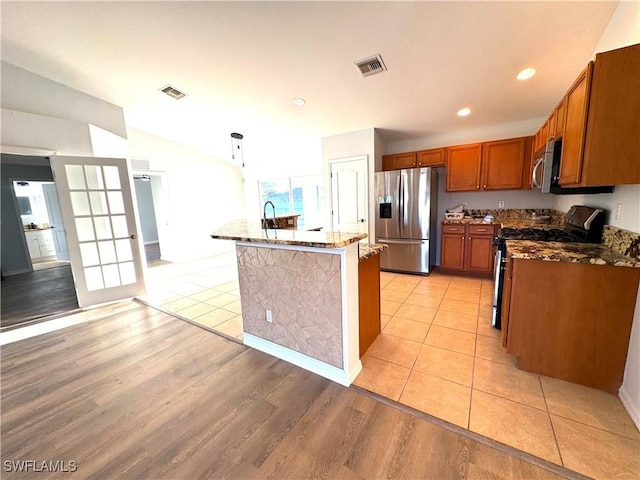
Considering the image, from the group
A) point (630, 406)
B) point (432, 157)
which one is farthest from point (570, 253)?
point (432, 157)

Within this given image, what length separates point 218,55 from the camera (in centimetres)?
254

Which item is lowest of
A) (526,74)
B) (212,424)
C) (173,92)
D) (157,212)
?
(212,424)

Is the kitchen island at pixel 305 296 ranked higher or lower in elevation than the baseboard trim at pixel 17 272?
higher

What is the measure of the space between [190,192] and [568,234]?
22.2ft

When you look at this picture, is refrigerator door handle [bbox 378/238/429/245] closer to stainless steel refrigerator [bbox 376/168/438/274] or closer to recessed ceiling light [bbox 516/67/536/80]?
stainless steel refrigerator [bbox 376/168/438/274]

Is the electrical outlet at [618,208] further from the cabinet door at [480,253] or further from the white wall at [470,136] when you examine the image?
the white wall at [470,136]

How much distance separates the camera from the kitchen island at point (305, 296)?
173 centimetres

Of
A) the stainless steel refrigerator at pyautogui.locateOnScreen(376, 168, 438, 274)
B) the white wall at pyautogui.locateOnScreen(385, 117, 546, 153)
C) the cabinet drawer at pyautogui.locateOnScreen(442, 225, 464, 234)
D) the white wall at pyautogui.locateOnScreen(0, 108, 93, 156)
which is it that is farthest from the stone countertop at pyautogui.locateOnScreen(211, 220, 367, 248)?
the white wall at pyautogui.locateOnScreen(385, 117, 546, 153)

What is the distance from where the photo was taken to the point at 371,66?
101 inches

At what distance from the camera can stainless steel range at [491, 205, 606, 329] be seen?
1.96 m

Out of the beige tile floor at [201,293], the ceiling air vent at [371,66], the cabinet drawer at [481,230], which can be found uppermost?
the ceiling air vent at [371,66]

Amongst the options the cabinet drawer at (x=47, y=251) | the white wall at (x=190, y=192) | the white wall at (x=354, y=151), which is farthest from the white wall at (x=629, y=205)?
the cabinet drawer at (x=47, y=251)

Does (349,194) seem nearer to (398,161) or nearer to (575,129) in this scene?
(398,161)

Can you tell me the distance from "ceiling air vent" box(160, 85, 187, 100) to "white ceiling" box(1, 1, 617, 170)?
3.2 inches
